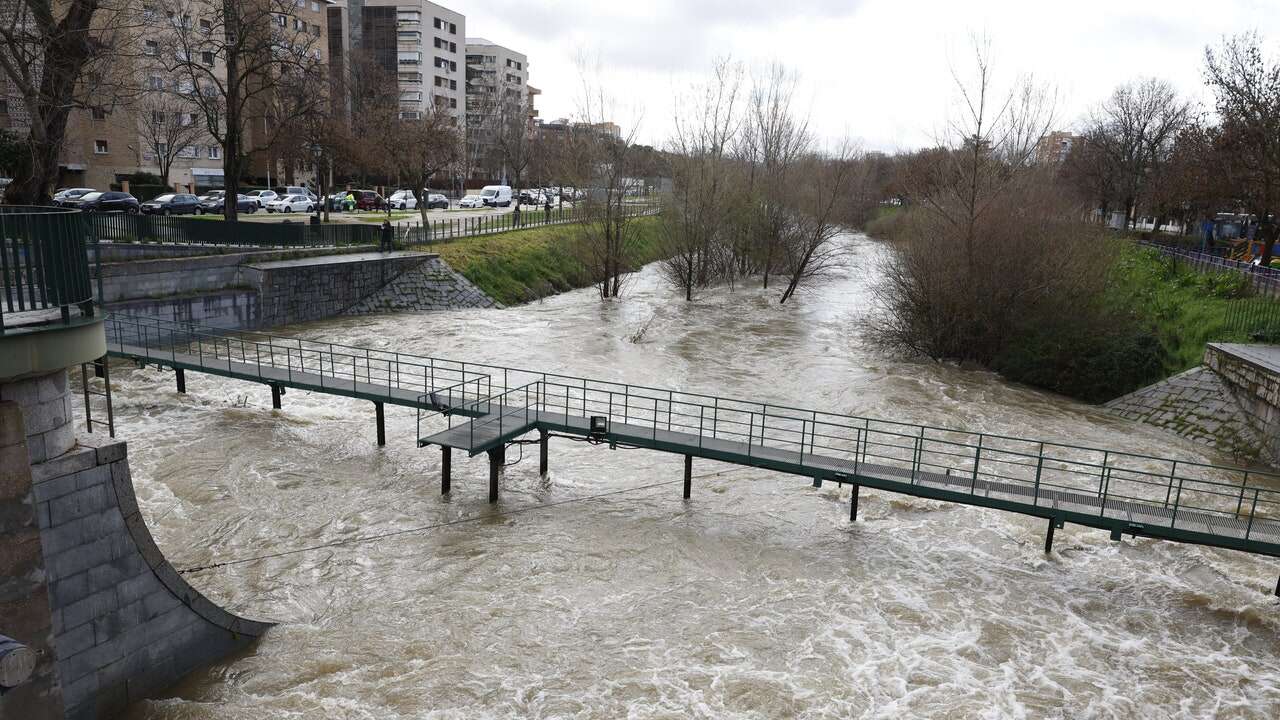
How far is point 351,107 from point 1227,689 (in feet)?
199

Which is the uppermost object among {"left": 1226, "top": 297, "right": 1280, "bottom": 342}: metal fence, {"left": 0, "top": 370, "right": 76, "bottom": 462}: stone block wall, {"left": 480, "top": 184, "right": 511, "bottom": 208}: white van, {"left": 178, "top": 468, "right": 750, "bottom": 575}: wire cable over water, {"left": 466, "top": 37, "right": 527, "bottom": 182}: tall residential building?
{"left": 466, "top": 37, "right": 527, "bottom": 182}: tall residential building

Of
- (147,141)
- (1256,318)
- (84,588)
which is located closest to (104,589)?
(84,588)

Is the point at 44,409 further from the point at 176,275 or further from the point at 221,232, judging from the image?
the point at 221,232

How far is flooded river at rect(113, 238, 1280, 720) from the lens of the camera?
9844 millimetres

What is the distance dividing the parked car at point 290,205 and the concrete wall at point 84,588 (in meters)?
42.5

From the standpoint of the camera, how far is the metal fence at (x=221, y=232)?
1131 inches

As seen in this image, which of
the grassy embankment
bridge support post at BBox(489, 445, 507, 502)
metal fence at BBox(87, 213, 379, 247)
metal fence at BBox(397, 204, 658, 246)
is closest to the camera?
bridge support post at BBox(489, 445, 507, 502)

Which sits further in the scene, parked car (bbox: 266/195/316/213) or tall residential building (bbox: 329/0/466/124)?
tall residential building (bbox: 329/0/466/124)

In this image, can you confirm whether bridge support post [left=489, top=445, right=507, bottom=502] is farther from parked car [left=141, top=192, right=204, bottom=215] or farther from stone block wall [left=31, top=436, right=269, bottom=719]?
parked car [left=141, top=192, right=204, bottom=215]

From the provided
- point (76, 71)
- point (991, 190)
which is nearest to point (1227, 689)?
point (991, 190)

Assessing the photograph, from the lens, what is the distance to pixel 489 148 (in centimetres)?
8838

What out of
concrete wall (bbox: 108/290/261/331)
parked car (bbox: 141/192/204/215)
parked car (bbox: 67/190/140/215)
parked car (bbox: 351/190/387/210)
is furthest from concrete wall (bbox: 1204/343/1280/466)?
parked car (bbox: 351/190/387/210)

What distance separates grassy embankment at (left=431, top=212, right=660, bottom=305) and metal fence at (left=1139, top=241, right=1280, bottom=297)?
77.5ft

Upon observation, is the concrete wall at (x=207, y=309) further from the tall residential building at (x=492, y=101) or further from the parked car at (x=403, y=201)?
the tall residential building at (x=492, y=101)
